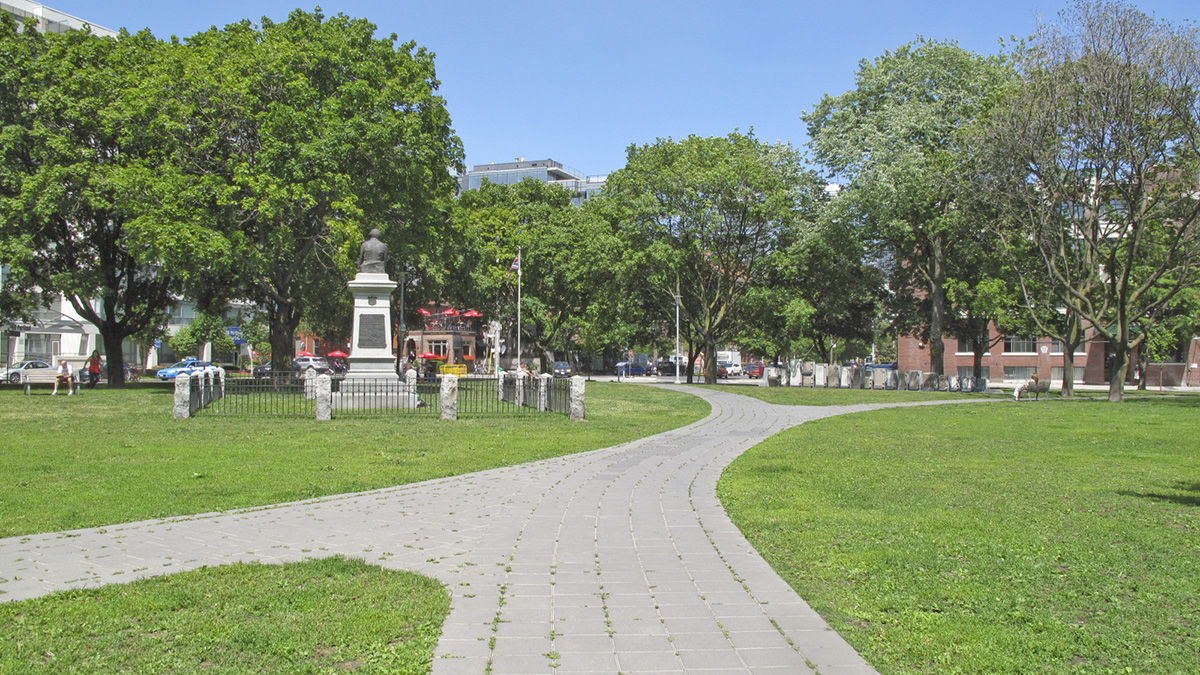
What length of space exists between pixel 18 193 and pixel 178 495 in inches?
1083

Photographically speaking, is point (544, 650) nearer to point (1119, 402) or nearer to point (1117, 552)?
point (1117, 552)

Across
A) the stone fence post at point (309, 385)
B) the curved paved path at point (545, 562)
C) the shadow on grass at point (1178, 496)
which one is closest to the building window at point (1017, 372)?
the stone fence post at point (309, 385)

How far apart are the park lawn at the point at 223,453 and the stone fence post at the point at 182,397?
35cm

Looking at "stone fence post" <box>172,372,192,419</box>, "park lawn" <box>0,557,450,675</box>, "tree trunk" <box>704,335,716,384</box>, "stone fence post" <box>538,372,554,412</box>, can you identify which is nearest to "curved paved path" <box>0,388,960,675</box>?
"park lawn" <box>0,557,450,675</box>

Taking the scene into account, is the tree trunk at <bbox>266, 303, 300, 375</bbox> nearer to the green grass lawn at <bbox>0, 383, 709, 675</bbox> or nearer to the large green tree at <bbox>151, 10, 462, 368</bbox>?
the large green tree at <bbox>151, 10, 462, 368</bbox>

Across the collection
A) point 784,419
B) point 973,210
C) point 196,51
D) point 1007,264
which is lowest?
point 784,419

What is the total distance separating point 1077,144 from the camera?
28.3 m

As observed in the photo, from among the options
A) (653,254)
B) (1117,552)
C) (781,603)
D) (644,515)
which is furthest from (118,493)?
(653,254)

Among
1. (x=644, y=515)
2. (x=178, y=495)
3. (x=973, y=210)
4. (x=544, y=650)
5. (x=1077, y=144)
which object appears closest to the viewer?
(x=544, y=650)

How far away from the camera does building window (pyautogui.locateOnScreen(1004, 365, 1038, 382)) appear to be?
6384cm

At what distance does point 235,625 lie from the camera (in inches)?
191

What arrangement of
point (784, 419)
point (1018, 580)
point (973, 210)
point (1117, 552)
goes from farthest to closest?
point (973, 210) < point (784, 419) < point (1117, 552) < point (1018, 580)

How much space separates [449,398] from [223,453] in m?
7.17

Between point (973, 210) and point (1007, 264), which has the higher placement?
point (973, 210)
